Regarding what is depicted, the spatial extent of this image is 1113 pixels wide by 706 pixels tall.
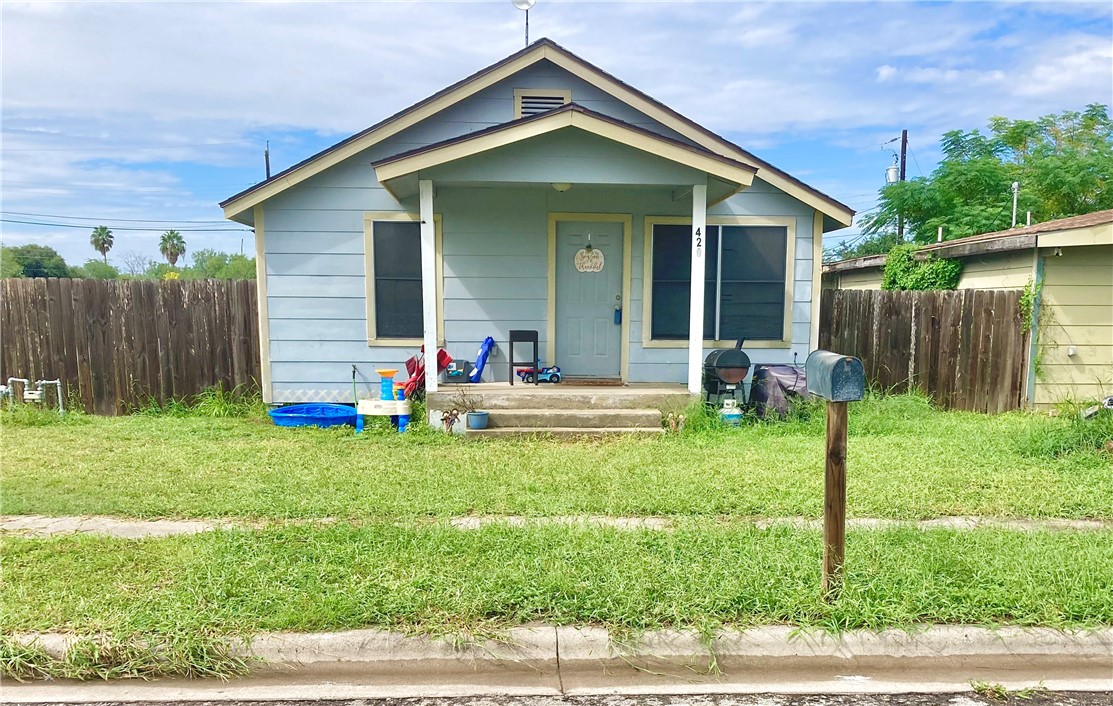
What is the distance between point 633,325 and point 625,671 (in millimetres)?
6106

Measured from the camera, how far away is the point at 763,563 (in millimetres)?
3480

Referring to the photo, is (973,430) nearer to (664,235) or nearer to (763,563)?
(664,235)

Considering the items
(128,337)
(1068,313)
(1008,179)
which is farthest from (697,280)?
(1008,179)

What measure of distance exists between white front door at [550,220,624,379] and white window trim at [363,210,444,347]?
1523mm

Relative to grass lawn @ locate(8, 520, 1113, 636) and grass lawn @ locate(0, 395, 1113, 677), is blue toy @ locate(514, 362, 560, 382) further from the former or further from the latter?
grass lawn @ locate(8, 520, 1113, 636)

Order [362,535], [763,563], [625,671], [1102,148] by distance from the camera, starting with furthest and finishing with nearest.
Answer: [1102,148]
[362,535]
[763,563]
[625,671]

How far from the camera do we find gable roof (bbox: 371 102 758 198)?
261 inches

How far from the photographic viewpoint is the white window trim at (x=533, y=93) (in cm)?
851

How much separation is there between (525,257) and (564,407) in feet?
7.28

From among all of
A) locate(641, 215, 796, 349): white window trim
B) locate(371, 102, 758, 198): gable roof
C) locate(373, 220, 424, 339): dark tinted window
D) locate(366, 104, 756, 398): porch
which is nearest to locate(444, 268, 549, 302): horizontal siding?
locate(366, 104, 756, 398): porch

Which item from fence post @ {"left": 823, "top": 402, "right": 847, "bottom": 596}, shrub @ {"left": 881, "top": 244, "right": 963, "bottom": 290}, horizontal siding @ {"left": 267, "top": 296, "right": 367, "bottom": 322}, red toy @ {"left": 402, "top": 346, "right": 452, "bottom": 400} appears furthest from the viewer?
shrub @ {"left": 881, "top": 244, "right": 963, "bottom": 290}

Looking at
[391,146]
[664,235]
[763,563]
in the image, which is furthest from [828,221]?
[763,563]

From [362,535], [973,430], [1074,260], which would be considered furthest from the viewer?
[1074,260]

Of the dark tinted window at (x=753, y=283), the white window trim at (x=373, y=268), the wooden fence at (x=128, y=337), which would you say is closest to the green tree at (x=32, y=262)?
the wooden fence at (x=128, y=337)
